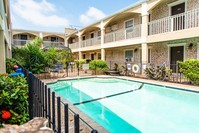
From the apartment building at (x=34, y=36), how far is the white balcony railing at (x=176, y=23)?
63.1 ft

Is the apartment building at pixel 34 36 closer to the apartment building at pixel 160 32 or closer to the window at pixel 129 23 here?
the window at pixel 129 23

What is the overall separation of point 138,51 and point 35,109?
1461cm

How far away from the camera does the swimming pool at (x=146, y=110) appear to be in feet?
17.4

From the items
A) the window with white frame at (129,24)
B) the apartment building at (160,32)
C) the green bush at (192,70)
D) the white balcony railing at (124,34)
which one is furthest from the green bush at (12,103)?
the window with white frame at (129,24)

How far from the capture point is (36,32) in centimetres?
3094

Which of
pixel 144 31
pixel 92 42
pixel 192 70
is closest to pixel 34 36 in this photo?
pixel 92 42

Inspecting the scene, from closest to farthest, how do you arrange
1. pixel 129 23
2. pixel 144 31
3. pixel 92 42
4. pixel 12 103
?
pixel 12 103
pixel 144 31
pixel 129 23
pixel 92 42

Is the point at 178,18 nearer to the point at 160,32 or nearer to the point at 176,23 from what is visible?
the point at 176,23

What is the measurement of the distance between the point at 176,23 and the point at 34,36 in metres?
27.3

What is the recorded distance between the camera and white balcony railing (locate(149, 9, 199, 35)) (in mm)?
11266

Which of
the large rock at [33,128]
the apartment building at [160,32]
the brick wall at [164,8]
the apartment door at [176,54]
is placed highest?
the brick wall at [164,8]

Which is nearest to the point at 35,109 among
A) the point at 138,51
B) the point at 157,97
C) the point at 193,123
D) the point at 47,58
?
the point at 193,123

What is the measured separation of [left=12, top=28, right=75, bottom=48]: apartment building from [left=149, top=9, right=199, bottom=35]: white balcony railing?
1922 cm

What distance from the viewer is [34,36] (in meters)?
32.5
